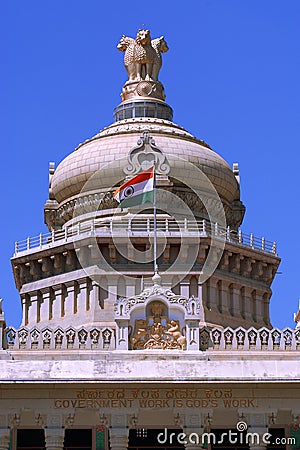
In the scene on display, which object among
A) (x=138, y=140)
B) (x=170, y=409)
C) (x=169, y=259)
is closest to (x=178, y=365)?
(x=170, y=409)

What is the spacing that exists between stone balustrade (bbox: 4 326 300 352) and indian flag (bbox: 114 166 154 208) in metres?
13.7

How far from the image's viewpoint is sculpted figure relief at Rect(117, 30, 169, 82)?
291ft

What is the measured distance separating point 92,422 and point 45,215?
2801 cm

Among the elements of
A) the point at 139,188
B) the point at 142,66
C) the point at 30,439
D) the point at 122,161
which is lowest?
the point at 30,439

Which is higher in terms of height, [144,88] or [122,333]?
[144,88]

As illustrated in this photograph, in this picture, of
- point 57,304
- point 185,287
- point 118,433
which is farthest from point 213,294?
point 118,433

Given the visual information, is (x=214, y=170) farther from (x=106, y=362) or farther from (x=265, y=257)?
(x=106, y=362)

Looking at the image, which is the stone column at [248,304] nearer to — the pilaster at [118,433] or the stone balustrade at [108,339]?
the stone balustrade at [108,339]

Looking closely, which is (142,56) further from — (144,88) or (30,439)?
(30,439)

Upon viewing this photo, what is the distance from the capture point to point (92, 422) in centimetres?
5903

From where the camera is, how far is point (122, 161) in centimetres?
8156

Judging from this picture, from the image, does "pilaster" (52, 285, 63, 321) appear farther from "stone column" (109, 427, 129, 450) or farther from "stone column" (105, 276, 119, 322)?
"stone column" (109, 427, 129, 450)

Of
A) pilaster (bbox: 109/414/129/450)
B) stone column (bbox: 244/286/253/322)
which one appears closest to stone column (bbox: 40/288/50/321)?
stone column (bbox: 244/286/253/322)
